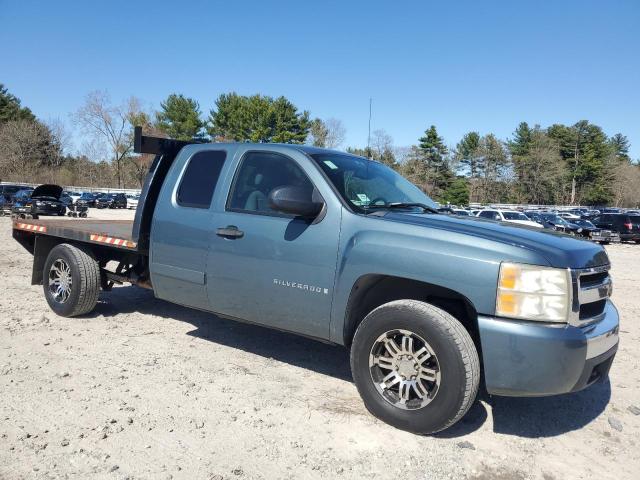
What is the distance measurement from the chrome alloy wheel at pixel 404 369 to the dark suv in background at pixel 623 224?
2820 centimetres

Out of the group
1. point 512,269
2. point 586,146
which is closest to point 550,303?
point 512,269

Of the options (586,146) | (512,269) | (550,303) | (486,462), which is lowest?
(486,462)

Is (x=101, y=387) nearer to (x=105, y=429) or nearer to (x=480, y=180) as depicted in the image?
(x=105, y=429)

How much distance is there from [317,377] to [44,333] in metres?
2.92

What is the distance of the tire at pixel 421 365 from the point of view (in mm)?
3018

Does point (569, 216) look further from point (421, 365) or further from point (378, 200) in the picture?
point (421, 365)

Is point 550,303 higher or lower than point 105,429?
higher

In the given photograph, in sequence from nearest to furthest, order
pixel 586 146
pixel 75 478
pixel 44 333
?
1. pixel 75 478
2. pixel 44 333
3. pixel 586 146

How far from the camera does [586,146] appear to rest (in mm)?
83000

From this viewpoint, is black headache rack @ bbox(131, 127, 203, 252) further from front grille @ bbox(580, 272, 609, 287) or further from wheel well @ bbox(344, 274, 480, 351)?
front grille @ bbox(580, 272, 609, 287)

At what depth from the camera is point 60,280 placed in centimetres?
585

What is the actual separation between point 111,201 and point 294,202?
4546cm

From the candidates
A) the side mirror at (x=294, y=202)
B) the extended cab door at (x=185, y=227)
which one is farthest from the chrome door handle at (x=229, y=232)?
the side mirror at (x=294, y=202)

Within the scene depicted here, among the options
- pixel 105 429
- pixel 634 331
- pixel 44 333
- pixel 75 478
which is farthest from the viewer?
pixel 634 331
